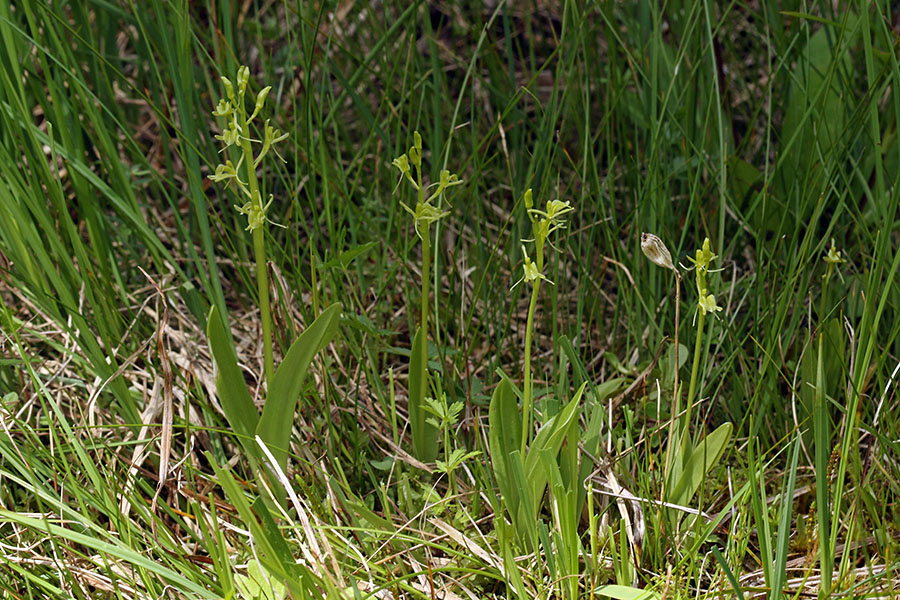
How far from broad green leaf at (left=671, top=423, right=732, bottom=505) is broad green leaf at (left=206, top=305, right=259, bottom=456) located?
0.54 meters

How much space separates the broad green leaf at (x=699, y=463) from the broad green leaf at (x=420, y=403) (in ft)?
1.06

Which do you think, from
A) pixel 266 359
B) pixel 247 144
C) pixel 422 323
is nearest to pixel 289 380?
pixel 266 359

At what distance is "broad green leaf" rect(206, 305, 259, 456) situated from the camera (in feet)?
3.00

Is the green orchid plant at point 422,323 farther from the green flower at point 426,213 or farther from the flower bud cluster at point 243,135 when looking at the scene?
the flower bud cluster at point 243,135

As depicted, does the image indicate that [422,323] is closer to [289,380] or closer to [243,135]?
[289,380]

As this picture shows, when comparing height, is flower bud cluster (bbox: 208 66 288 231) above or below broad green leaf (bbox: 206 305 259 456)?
above

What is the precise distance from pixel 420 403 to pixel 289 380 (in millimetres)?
177

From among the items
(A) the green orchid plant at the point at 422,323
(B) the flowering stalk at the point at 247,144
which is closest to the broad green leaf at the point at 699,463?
(A) the green orchid plant at the point at 422,323

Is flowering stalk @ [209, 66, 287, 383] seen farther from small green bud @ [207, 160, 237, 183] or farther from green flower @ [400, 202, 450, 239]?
green flower @ [400, 202, 450, 239]

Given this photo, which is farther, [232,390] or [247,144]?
[232,390]

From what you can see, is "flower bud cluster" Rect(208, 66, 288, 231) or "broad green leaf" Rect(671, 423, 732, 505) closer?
"flower bud cluster" Rect(208, 66, 288, 231)

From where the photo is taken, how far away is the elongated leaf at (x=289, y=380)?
0.92 meters

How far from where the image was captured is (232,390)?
0.97 metres

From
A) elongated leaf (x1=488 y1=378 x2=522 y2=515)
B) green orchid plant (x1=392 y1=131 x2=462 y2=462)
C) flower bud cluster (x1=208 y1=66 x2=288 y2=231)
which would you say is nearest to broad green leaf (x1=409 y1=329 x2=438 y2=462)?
green orchid plant (x1=392 y1=131 x2=462 y2=462)
